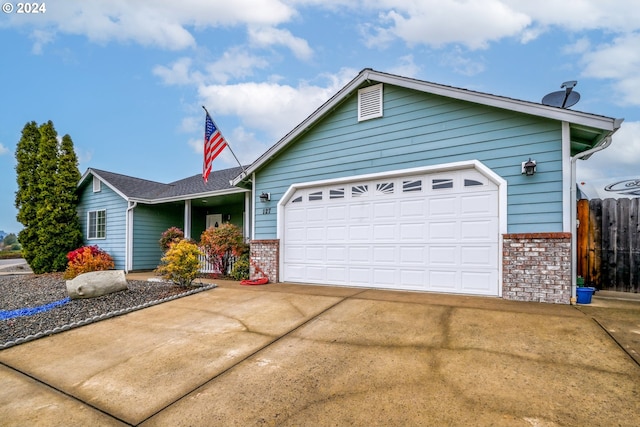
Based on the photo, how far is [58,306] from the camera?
236 inches

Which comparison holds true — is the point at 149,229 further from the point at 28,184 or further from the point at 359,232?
the point at 359,232

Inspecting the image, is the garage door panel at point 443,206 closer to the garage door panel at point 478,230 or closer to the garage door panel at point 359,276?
the garage door panel at point 478,230

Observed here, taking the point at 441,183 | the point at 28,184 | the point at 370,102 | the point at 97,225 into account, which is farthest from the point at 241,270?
the point at 28,184

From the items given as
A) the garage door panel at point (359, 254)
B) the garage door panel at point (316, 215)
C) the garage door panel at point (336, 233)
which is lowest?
the garage door panel at point (359, 254)

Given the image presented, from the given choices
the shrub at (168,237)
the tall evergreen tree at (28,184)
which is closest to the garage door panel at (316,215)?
the shrub at (168,237)

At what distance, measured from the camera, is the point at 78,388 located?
2965mm

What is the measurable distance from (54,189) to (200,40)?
8888mm

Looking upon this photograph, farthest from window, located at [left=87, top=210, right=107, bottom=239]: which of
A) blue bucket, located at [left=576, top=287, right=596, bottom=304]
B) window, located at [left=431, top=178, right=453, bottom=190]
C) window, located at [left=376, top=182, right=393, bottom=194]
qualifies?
blue bucket, located at [left=576, top=287, right=596, bottom=304]

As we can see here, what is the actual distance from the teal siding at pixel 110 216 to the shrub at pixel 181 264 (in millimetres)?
6691

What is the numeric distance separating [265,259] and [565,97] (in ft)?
24.6

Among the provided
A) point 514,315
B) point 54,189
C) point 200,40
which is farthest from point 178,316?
point 54,189

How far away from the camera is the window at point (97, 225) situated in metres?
13.0

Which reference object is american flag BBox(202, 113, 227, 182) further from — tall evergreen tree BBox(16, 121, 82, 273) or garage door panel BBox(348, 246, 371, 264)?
tall evergreen tree BBox(16, 121, 82, 273)

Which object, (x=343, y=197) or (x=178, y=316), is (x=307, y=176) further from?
(x=178, y=316)
